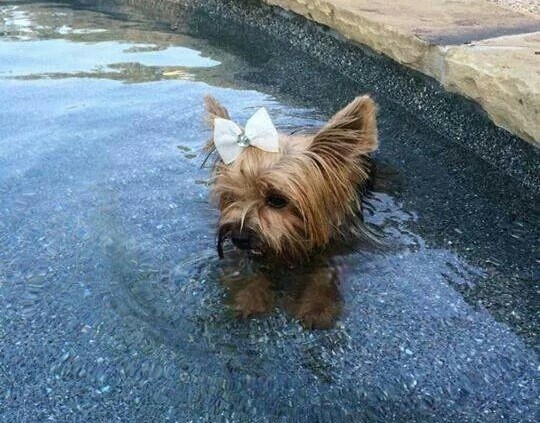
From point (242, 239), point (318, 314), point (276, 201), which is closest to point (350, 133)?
point (276, 201)

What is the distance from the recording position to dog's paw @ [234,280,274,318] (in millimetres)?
3109

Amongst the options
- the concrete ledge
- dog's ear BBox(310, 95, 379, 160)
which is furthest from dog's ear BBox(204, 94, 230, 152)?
the concrete ledge

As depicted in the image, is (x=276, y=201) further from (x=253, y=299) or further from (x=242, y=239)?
(x=253, y=299)

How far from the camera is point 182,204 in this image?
409 cm

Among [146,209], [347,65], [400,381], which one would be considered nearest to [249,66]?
[347,65]

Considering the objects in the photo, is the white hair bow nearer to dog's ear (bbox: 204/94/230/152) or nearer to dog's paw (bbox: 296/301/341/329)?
dog's ear (bbox: 204/94/230/152)

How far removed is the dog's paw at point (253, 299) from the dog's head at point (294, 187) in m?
0.18

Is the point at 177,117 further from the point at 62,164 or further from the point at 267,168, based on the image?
the point at 267,168

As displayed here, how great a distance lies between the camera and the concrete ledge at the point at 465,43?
3.71m

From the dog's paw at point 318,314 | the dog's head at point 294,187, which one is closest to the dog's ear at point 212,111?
the dog's head at point 294,187

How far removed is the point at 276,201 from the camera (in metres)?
3.42

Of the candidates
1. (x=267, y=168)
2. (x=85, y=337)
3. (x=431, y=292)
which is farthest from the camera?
(x=267, y=168)

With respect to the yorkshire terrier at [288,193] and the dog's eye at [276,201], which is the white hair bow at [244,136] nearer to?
the yorkshire terrier at [288,193]

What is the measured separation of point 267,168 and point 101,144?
1923 millimetres
